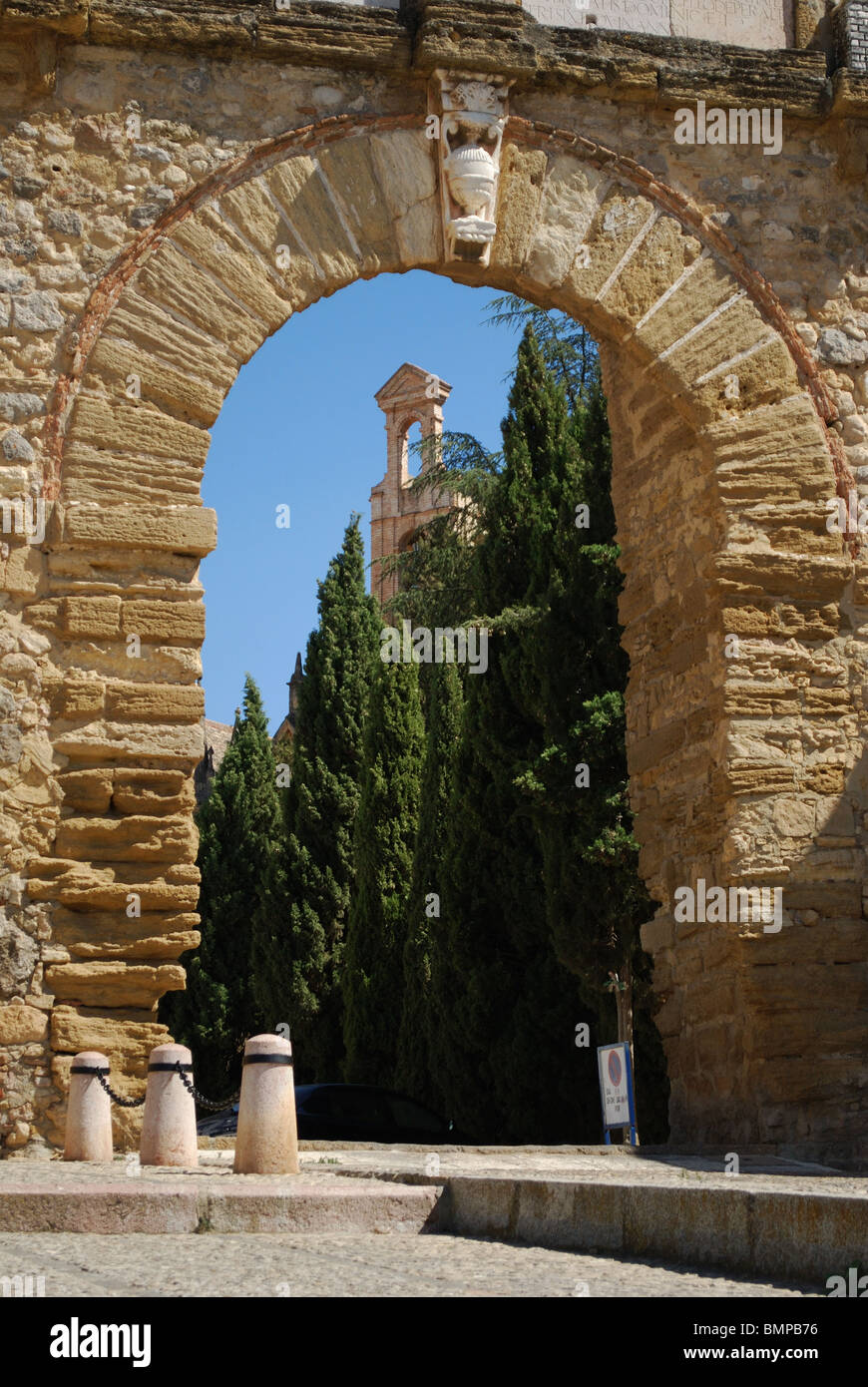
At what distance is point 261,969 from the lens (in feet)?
62.0

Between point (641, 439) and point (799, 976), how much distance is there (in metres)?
2.86

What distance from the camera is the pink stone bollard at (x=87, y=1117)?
615 cm

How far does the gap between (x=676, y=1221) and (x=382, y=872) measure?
13.6 meters

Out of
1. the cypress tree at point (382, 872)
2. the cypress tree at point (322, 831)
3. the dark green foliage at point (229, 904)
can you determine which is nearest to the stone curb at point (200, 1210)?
the cypress tree at point (382, 872)

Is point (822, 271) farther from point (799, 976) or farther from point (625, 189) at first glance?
point (799, 976)

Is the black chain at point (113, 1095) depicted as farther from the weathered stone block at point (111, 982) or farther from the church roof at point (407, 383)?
the church roof at point (407, 383)

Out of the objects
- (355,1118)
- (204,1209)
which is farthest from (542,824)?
(204,1209)

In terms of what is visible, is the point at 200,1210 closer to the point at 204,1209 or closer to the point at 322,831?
the point at 204,1209

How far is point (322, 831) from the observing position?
63.1 feet

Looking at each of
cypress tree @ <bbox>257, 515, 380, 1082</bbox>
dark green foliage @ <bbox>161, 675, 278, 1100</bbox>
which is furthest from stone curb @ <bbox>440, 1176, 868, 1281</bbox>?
dark green foliage @ <bbox>161, 675, 278, 1100</bbox>

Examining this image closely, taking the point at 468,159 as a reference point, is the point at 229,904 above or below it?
below

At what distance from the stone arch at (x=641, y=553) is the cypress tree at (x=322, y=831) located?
10.8 meters

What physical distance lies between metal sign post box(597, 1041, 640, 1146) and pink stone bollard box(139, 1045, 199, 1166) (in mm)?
3508

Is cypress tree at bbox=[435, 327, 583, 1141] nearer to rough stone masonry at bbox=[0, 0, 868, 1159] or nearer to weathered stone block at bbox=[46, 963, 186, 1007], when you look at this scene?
rough stone masonry at bbox=[0, 0, 868, 1159]
